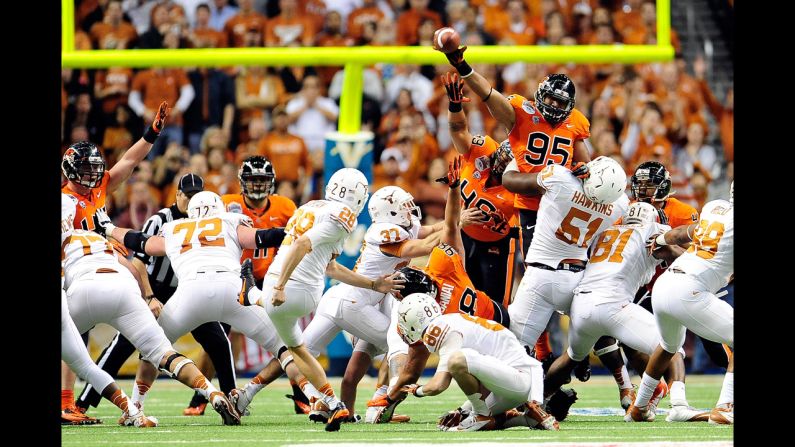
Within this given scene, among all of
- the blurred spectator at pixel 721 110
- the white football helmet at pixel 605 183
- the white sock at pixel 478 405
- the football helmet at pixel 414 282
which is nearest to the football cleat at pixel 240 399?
the football helmet at pixel 414 282

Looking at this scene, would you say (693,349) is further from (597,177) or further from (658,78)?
(597,177)

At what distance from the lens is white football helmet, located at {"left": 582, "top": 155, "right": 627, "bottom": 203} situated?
7473 millimetres

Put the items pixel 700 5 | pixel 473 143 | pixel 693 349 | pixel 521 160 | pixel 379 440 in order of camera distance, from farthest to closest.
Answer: pixel 700 5 → pixel 693 349 → pixel 473 143 → pixel 521 160 → pixel 379 440

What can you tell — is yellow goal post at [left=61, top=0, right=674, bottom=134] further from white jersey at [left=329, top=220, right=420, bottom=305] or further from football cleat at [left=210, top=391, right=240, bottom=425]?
football cleat at [left=210, top=391, right=240, bottom=425]

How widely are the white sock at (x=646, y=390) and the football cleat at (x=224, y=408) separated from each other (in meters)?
2.39

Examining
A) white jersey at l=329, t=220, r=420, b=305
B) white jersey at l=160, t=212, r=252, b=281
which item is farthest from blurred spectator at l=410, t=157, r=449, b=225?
white jersey at l=160, t=212, r=252, b=281

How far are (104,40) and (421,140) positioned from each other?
144 inches

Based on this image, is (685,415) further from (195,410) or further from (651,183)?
(195,410)

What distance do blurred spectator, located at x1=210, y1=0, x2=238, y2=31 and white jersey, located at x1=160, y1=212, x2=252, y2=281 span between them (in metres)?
6.20

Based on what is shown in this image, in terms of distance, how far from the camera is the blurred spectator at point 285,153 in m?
12.5

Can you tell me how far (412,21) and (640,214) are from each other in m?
6.52

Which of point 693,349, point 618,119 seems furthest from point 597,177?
point 618,119

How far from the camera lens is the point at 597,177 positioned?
7496 millimetres
